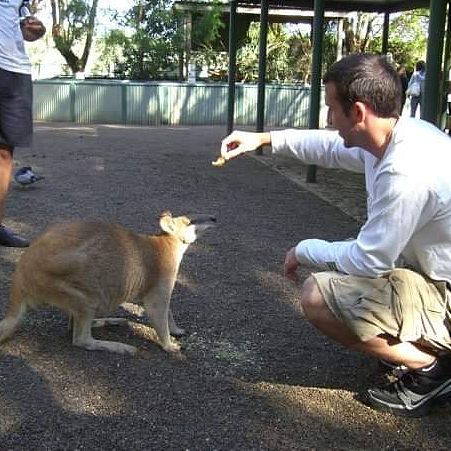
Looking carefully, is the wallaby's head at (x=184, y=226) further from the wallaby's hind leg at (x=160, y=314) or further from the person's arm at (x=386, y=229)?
the person's arm at (x=386, y=229)

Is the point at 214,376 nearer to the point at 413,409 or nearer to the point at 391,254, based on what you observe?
the point at 413,409

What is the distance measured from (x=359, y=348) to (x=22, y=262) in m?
1.55

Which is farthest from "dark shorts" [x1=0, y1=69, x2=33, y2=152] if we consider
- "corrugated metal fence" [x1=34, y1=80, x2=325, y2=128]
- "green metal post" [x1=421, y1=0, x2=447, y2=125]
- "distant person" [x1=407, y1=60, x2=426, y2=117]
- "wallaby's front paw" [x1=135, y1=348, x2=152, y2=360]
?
"corrugated metal fence" [x1=34, y1=80, x2=325, y2=128]

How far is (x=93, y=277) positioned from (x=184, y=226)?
0.62 meters

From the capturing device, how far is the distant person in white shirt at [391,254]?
2.22 m

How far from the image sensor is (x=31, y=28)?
4.52m

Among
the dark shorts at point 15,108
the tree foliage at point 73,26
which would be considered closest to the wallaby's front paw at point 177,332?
the dark shorts at point 15,108

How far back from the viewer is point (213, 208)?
21.0 ft

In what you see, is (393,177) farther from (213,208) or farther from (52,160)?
(52,160)

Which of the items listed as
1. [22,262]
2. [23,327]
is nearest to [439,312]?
[22,262]

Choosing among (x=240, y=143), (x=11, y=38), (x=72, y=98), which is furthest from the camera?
(x=72, y=98)

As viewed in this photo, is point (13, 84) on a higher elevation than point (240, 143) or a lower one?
higher

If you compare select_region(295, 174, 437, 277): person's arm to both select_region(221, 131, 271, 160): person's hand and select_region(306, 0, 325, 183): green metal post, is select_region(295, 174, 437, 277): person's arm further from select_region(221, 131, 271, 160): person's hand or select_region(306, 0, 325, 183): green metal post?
select_region(306, 0, 325, 183): green metal post

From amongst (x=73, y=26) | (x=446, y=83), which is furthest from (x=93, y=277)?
(x=73, y=26)
